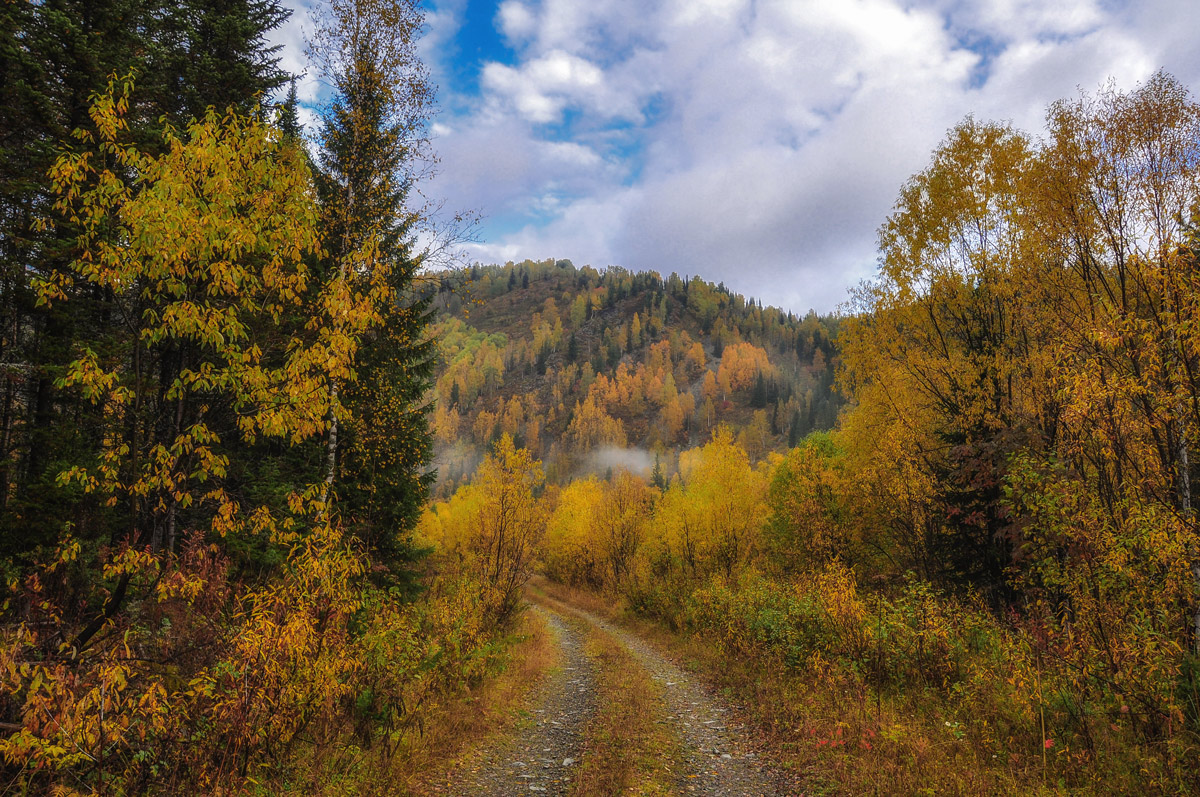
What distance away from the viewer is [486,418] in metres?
168

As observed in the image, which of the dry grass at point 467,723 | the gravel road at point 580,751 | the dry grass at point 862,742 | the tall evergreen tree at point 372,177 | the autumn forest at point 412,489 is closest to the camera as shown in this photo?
the autumn forest at point 412,489

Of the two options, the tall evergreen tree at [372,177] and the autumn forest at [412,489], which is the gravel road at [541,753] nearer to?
the autumn forest at [412,489]

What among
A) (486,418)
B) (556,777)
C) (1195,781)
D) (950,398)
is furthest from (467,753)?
(486,418)

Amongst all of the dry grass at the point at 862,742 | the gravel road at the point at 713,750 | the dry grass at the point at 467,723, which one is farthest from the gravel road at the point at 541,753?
the dry grass at the point at 862,742

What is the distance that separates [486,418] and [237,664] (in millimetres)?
166745

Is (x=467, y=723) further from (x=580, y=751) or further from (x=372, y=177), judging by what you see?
(x=372, y=177)

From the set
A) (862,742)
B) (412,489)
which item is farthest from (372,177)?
(862,742)

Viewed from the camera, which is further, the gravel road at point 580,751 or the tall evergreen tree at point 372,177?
the tall evergreen tree at point 372,177

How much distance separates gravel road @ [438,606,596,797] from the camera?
6676 millimetres

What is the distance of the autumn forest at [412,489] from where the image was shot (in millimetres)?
4902

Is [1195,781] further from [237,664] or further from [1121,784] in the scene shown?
[237,664]

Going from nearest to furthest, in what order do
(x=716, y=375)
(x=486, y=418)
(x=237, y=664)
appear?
(x=237, y=664) < (x=486, y=418) < (x=716, y=375)

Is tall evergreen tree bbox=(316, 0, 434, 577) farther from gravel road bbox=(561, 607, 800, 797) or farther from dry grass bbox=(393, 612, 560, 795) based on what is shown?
gravel road bbox=(561, 607, 800, 797)

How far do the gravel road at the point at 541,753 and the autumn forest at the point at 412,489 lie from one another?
76 mm
